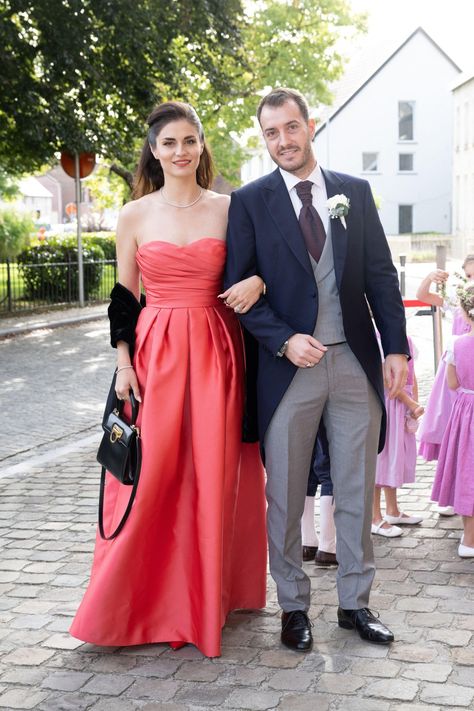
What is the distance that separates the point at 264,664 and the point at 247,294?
4.83ft

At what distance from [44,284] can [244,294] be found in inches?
743

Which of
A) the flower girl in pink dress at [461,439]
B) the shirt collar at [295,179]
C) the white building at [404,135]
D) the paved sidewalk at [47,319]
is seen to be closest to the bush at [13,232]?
the paved sidewalk at [47,319]

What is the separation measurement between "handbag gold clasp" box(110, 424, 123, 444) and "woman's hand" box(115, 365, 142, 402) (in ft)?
0.50

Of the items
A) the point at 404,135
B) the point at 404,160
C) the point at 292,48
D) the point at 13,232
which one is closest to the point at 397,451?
the point at 13,232

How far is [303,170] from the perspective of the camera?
173 inches

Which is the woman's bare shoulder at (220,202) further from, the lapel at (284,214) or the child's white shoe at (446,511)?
the child's white shoe at (446,511)

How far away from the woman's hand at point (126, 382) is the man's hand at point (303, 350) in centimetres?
71

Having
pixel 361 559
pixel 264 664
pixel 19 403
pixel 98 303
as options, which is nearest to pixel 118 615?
pixel 264 664

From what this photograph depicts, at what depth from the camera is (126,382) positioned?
14.7 feet

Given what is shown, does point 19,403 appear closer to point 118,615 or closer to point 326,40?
point 118,615

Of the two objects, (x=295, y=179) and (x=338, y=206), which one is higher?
(x=295, y=179)

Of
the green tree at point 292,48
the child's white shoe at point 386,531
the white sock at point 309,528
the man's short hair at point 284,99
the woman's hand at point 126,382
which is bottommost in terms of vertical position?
the child's white shoe at point 386,531

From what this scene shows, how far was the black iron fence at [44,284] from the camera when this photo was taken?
70.2ft

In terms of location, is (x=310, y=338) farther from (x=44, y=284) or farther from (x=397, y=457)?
(x=44, y=284)
